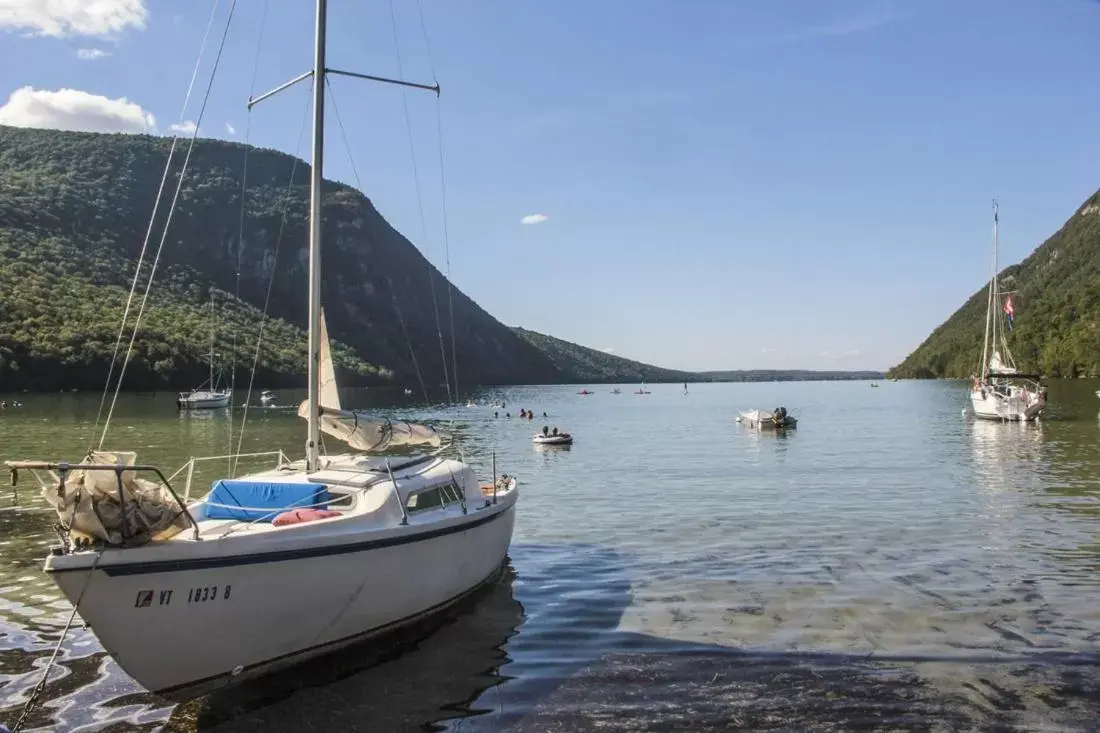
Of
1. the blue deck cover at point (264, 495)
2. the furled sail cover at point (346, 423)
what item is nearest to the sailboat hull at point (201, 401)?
the furled sail cover at point (346, 423)

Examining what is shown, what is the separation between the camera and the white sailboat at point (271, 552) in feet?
26.2

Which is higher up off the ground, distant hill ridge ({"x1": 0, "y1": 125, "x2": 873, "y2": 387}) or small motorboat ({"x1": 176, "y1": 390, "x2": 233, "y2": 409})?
distant hill ridge ({"x1": 0, "y1": 125, "x2": 873, "y2": 387})

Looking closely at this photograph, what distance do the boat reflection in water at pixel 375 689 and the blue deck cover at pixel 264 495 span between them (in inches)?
85.5

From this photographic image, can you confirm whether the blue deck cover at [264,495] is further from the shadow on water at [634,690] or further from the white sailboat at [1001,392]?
the white sailboat at [1001,392]

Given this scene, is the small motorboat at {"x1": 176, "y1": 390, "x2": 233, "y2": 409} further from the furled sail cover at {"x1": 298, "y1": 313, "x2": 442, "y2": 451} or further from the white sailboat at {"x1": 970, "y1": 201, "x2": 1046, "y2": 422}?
the furled sail cover at {"x1": 298, "y1": 313, "x2": 442, "y2": 451}

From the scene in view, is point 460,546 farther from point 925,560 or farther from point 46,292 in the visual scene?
point 46,292

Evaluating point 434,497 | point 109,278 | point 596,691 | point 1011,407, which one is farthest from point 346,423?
point 109,278

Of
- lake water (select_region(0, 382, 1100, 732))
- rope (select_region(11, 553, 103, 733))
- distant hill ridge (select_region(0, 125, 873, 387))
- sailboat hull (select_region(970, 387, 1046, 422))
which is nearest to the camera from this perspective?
rope (select_region(11, 553, 103, 733))

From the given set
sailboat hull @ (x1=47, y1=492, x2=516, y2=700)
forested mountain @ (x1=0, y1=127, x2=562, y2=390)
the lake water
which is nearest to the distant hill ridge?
forested mountain @ (x1=0, y1=127, x2=562, y2=390)

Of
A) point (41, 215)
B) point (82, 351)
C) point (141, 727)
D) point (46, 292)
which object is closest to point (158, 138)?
point (41, 215)

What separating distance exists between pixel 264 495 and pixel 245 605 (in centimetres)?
293

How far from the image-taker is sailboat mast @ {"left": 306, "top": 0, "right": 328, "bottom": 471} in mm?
12586

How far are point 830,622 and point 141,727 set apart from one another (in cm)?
952

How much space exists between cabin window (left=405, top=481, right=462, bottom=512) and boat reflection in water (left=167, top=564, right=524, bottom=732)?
173 centimetres
